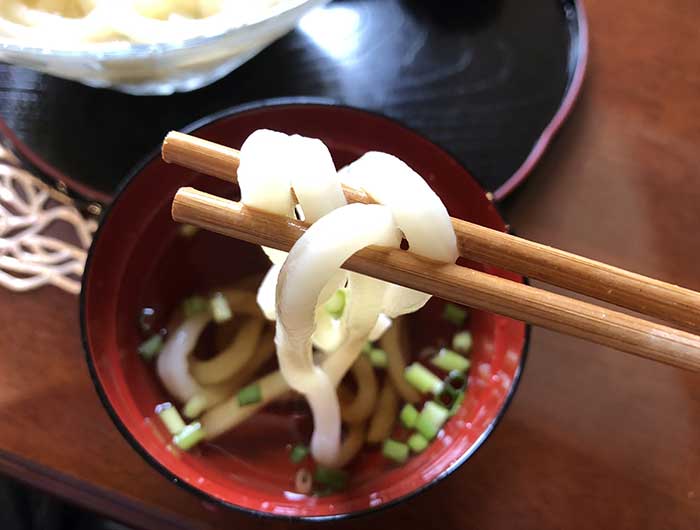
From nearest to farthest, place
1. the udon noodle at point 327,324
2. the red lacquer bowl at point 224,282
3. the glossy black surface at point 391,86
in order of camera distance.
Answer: the udon noodle at point 327,324
the red lacquer bowl at point 224,282
the glossy black surface at point 391,86

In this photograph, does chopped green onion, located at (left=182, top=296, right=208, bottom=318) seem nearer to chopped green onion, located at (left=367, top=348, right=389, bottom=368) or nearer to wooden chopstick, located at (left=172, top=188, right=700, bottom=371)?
chopped green onion, located at (left=367, top=348, right=389, bottom=368)

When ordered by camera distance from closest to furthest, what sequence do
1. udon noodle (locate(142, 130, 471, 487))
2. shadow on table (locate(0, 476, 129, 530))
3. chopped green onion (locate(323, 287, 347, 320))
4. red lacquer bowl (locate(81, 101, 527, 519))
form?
1. udon noodle (locate(142, 130, 471, 487))
2. red lacquer bowl (locate(81, 101, 527, 519))
3. chopped green onion (locate(323, 287, 347, 320))
4. shadow on table (locate(0, 476, 129, 530))

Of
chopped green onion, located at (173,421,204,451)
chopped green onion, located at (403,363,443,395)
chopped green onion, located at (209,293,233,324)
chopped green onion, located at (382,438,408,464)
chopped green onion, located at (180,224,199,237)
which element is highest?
chopped green onion, located at (180,224,199,237)

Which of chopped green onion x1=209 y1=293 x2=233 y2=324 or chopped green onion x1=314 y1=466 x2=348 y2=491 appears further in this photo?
chopped green onion x1=209 y1=293 x2=233 y2=324

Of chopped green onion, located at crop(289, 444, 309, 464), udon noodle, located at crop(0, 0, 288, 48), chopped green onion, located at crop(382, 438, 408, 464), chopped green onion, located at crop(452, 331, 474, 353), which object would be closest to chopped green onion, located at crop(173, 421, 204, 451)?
chopped green onion, located at crop(289, 444, 309, 464)

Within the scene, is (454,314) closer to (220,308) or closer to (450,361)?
(450,361)

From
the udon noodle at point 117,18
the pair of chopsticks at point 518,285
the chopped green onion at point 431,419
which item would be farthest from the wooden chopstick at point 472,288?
the udon noodle at point 117,18

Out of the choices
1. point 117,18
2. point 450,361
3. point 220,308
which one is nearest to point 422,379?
point 450,361

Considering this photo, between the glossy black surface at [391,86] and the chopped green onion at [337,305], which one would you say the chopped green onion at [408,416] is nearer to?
the chopped green onion at [337,305]
